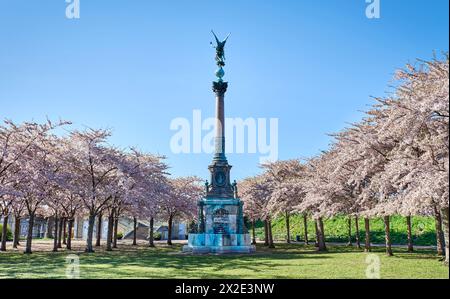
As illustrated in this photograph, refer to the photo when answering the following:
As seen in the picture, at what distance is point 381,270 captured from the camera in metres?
17.2

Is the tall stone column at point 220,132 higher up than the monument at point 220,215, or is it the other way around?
the tall stone column at point 220,132

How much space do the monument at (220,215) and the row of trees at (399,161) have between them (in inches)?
233

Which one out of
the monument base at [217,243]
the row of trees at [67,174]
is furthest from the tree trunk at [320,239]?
the row of trees at [67,174]

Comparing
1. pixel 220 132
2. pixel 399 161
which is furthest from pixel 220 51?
pixel 399 161

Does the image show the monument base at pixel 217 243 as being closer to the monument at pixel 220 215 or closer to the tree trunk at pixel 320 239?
the monument at pixel 220 215

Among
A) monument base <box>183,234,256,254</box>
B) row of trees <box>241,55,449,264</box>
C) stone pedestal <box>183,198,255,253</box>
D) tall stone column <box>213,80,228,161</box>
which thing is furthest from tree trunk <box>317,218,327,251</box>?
tall stone column <box>213,80,228,161</box>

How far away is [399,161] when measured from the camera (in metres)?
18.5

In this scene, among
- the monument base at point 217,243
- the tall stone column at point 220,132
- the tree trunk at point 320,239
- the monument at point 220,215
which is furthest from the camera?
the tall stone column at point 220,132

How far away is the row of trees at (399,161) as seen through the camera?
52.8 ft

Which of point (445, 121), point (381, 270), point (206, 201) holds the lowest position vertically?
point (381, 270)
